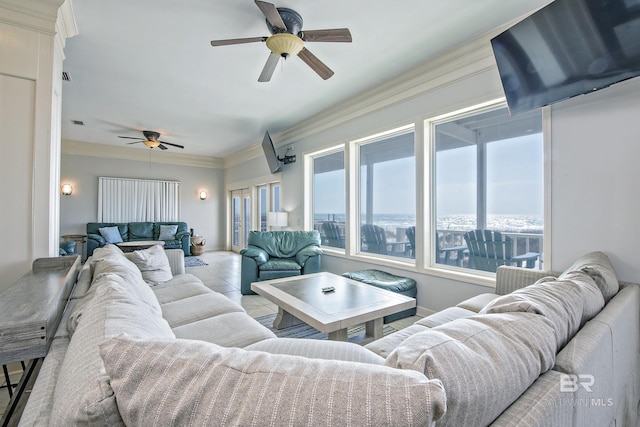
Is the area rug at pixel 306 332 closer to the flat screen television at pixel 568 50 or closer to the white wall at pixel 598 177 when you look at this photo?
the white wall at pixel 598 177

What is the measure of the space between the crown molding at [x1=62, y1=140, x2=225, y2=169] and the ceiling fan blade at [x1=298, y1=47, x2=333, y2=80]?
662cm

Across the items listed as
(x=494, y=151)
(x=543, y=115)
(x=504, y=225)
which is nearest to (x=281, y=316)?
(x=504, y=225)

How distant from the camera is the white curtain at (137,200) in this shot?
707 cm

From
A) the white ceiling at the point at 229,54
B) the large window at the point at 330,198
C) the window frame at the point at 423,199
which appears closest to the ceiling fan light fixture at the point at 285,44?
the white ceiling at the point at 229,54

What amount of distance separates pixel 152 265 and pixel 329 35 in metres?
2.62

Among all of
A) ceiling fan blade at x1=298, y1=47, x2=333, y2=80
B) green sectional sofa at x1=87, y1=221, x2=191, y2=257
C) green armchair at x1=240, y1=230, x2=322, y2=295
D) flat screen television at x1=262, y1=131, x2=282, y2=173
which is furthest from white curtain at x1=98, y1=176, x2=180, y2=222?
ceiling fan blade at x1=298, y1=47, x2=333, y2=80

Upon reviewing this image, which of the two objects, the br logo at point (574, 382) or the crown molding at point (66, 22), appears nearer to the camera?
the br logo at point (574, 382)

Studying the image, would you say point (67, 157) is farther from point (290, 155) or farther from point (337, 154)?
point (337, 154)

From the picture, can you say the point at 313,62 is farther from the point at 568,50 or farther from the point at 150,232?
the point at 150,232

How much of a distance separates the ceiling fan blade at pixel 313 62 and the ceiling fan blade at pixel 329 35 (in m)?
0.16

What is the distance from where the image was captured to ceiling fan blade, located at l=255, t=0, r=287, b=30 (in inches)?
76.8

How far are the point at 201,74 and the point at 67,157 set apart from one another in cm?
571

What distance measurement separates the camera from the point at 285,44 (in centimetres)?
231

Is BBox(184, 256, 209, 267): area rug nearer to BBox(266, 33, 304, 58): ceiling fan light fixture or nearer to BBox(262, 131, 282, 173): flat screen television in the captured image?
BBox(262, 131, 282, 173): flat screen television
